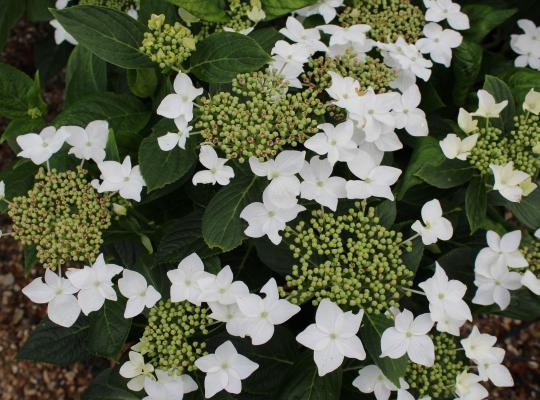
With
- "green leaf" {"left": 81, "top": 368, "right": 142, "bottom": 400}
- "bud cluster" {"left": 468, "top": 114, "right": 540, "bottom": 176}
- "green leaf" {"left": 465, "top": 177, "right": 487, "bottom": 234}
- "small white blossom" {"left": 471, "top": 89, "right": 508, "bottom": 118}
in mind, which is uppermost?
"small white blossom" {"left": 471, "top": 89, "right": 508, "bottom": 118}

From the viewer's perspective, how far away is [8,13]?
225 centimetres

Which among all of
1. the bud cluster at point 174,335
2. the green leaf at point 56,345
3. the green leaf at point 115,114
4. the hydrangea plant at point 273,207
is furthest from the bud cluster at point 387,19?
the green leaf at point 56,345

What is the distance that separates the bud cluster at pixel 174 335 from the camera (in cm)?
142

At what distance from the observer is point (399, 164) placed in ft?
6.33

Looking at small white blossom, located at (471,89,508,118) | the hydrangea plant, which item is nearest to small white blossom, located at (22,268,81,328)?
the hydrangea plant

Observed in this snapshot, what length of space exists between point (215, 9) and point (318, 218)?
0.60 m

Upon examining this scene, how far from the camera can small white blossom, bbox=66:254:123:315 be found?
1432mm

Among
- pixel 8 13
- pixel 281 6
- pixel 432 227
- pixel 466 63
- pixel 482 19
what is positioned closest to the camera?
pixel 432 227

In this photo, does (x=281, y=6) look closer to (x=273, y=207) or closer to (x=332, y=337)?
(x=273, y=207)

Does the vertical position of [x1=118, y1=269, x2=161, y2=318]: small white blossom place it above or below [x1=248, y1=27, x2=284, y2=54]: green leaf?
below

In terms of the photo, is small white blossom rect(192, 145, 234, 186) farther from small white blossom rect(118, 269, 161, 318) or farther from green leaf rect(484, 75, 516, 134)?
green leaf rect(484, 75, 516, 134)

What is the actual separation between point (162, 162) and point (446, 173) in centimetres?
66

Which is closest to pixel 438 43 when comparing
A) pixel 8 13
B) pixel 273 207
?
pixel 273 207

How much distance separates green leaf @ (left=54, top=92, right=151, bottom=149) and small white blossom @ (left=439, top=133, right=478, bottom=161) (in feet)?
2.48
